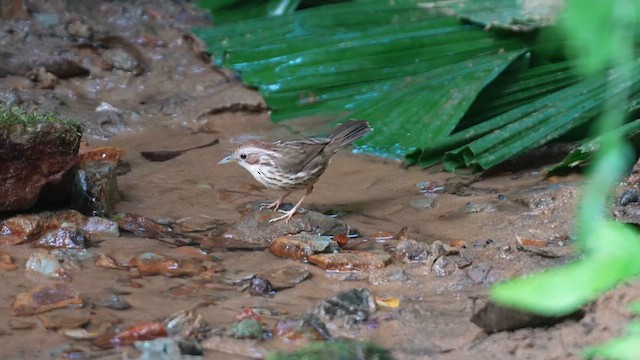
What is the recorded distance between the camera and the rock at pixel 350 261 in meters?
4.71

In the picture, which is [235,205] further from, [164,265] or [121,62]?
[121,62]

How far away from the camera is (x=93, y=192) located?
559 cm

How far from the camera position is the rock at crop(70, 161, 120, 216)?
5.55 m

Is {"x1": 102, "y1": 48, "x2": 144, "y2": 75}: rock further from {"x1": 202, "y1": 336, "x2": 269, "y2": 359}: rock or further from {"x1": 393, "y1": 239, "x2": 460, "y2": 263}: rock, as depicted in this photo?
{"x1": 202, "y1": 336, "x2": 269, "y2": 359}: rock

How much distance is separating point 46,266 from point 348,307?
155 cm

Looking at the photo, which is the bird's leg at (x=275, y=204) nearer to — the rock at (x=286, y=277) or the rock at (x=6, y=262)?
the rock at (x=286, y=277)

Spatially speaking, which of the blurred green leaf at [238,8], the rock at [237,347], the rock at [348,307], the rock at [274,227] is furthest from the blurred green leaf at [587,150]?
the blurred green leaf at [238,8]

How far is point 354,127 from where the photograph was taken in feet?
20.8

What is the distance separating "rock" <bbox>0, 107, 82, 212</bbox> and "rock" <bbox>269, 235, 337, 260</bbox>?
1359 mm

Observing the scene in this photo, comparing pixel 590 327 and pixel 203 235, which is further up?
pixel 590 327

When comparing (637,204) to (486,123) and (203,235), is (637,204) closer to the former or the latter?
(486,123)

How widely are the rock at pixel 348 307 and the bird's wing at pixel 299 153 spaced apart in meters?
1.92

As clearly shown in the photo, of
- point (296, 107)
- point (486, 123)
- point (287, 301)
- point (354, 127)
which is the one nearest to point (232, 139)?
point (296, 107)

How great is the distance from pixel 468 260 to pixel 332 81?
3247 mm
